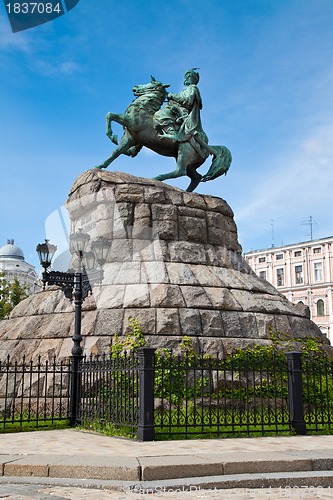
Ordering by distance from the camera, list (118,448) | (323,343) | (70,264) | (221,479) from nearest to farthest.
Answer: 1. (221,479)
2. (118,448)
3. (323,343)
4. (70,264)

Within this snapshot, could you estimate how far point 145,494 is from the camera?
610cm

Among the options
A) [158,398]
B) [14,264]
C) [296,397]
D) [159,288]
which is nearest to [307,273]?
[14,264]

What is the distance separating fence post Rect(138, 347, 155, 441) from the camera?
29.8 feet

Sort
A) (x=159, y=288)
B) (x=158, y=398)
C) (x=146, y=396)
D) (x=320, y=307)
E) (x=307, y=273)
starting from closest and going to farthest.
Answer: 1. (x=146, y=396)
2. (x=158, y=398)
3. (x=159, y=288)
4. (x=320, y=307)
5. (x=307, y=273)

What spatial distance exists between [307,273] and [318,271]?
115cm

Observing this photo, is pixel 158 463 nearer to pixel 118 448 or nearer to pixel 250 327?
pixel 118 448

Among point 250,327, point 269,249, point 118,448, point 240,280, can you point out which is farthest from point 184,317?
point 269,249

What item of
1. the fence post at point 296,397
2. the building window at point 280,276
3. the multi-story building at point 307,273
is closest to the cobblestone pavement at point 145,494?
the fence post at point 296,397

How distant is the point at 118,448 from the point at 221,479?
6.98 feet

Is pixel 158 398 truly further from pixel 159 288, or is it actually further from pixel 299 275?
pixel 299 275

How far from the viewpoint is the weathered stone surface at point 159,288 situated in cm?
1351

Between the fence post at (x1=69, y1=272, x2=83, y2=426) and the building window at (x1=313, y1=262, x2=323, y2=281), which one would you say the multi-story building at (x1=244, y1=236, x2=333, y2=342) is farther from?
the fence post at (x1=69, y1=272, x2=83, y2=426)

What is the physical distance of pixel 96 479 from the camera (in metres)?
→ 6.60

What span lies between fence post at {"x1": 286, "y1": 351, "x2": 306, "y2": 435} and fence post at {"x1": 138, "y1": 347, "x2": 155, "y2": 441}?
2596 mm
